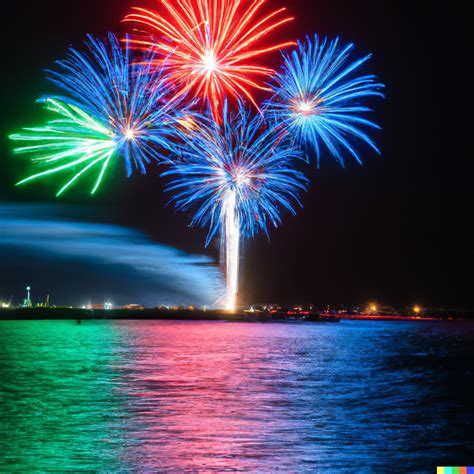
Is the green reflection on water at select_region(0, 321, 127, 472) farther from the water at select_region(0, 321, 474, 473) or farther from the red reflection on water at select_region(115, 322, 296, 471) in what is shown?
the red reflection on water at select_region(115, 322, 296, 471)

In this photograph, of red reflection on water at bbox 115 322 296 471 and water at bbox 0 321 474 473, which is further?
red reflection on water at bbox 115 322 296 471

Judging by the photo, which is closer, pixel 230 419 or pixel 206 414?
pixel 230 419

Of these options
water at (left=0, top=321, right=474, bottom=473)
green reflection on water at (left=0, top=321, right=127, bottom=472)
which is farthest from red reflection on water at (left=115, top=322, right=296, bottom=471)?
green reflection on water at (left=0, top=321, right=127, bottom=472)

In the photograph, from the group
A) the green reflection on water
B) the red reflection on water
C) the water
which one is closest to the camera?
the green reflection on water

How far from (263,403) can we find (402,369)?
659 inches

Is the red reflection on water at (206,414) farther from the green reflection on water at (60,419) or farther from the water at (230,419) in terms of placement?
the green reflection on water at (60,419)

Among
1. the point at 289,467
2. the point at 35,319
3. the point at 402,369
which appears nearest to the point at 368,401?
the point at 289,467

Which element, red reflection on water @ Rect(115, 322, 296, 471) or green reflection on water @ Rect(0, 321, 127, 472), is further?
red reflection on water @ Rect(115, 322, 296, 471)

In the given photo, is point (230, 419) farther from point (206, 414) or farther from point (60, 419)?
point (60, 419)

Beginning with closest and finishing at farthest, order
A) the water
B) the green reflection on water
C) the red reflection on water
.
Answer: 1. the green reflection on water
2. the water
3. the red reflection on water

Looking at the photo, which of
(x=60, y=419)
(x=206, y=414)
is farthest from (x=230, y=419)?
(x=60, y=419)

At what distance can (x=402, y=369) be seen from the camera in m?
35.8

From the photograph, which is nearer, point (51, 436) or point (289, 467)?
point (289, 467)

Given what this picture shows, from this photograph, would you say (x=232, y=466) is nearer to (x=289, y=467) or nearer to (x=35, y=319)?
(x=289, y=467)
